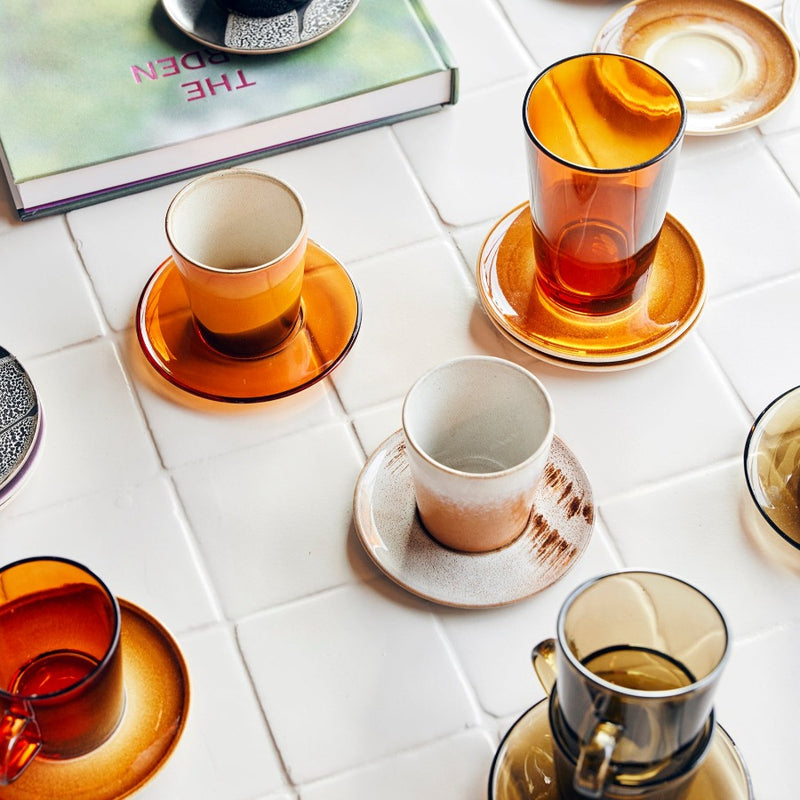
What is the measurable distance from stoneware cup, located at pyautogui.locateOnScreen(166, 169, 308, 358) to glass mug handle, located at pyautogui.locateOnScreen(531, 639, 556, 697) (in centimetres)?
26

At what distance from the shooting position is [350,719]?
612 millimetres

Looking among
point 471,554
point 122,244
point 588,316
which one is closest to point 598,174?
point 588,316

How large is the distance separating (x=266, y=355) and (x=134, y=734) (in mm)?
246

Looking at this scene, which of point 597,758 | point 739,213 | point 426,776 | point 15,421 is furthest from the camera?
point 739,213

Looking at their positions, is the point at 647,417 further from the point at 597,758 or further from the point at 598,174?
the point at 597,758

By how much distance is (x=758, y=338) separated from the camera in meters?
0.74

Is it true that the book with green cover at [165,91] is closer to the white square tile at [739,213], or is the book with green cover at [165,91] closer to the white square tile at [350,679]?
the white square tile at [739,213]

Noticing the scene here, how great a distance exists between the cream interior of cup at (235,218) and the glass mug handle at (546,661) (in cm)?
28

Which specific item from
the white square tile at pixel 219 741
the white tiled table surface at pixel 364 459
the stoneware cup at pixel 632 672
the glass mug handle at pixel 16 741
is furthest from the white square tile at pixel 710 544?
the glass mug handle at pixel 16 741

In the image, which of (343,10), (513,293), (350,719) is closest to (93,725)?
(350,719)

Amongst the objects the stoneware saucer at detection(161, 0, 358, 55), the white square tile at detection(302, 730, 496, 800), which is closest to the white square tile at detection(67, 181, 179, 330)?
the stoneware saucer at detection(161, 0, 358, 55)

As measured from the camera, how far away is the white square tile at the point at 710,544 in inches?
25.2

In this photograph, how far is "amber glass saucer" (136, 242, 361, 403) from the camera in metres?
0.72

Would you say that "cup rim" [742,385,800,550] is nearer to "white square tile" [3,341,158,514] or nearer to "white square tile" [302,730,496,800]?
"white square tile" [302,730,496,800]
